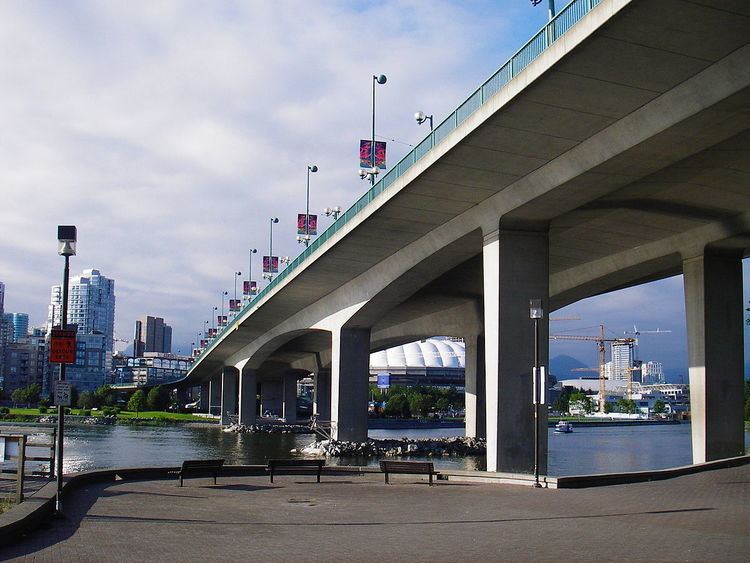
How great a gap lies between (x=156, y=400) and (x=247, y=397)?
60013 mm

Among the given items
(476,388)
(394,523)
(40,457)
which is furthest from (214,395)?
(394,523)

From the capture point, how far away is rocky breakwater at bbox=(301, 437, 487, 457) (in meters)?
48.0

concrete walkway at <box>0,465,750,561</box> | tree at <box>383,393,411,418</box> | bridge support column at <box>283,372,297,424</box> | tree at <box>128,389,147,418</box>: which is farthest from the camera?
tree at <box>128,389,147,418</box>

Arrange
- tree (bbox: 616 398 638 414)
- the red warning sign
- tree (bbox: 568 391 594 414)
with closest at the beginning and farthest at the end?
the red warning sign
tree (bbox: 568 391 594 414)
tree (bbox: 616 398 638 414)

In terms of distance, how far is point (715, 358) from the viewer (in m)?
32.9

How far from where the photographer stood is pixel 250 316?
62562mm

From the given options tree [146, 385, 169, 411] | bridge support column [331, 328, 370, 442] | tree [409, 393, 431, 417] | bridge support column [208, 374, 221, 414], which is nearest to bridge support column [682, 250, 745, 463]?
bridge support column [331, 328, 370, 442]

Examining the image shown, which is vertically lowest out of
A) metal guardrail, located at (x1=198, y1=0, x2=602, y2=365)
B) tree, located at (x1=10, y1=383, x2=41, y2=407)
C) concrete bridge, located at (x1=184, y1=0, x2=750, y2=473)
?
tree, located at (x1=10, y1=383, x2=41, y2=407)

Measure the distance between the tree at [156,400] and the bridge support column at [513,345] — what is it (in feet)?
390

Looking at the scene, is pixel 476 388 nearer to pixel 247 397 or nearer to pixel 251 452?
pixel 251 452

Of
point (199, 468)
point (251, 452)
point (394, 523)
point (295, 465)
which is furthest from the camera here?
point (251, 452)

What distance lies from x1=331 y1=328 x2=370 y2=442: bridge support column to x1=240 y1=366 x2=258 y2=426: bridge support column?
3712cm

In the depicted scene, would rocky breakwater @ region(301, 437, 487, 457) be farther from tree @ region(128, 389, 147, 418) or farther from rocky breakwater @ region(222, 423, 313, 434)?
tree @ region(128, 389, 147, 418)

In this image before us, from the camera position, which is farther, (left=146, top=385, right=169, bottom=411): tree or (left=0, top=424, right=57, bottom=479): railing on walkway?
(left=146, top=385, right=169, bottom=411): tree
